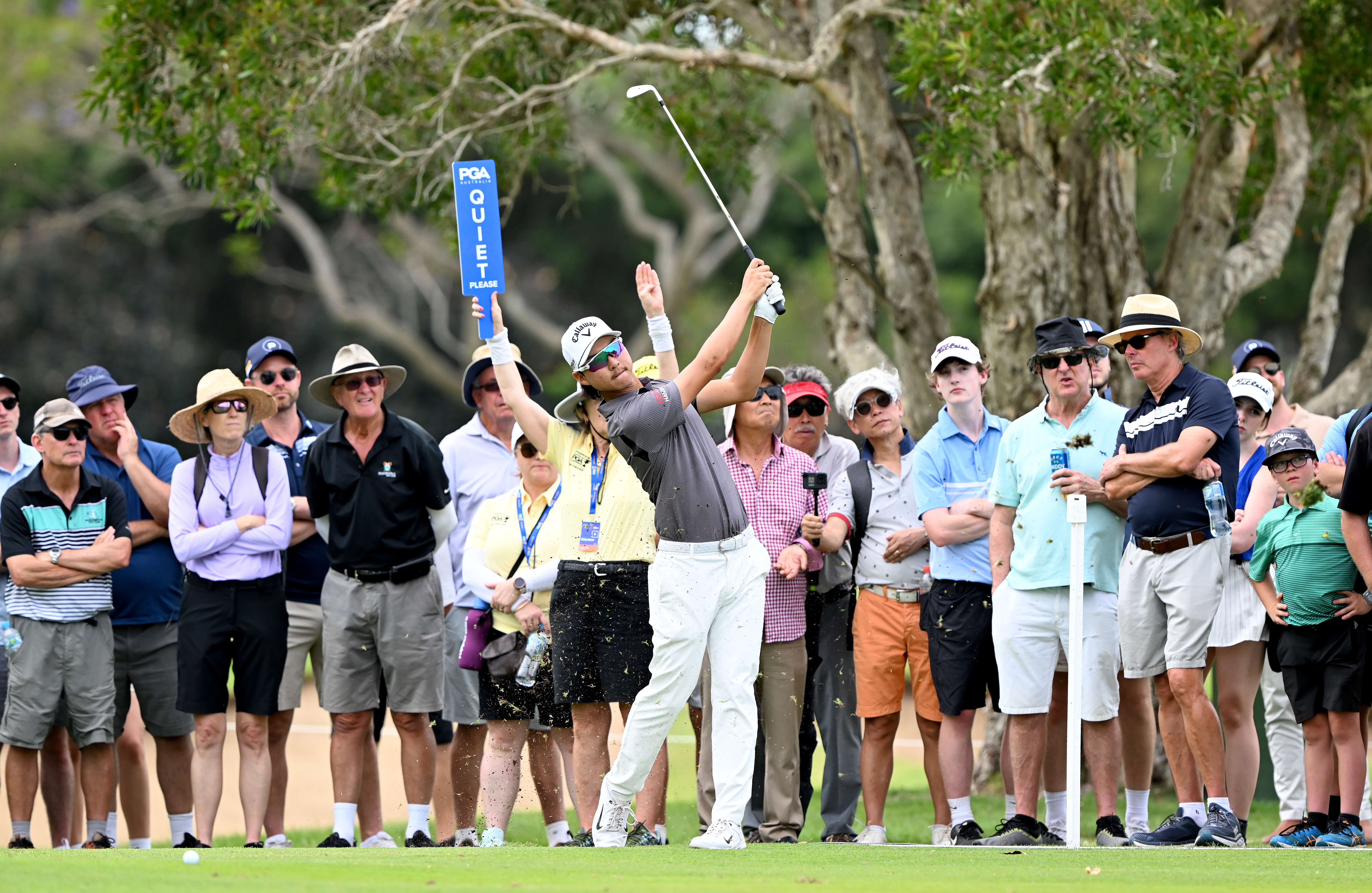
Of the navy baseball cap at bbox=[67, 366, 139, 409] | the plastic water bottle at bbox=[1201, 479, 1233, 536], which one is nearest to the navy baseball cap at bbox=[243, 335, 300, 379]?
the navy baseball cap at bbox=[67, 366, 139, 409]

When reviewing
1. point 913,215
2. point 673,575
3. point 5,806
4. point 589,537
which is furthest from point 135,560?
point 913,215

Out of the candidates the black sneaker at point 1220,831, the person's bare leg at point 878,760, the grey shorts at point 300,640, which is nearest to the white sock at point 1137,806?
the black sneaker at point 1220,831

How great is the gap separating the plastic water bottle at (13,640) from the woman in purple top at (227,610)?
2.58 ft

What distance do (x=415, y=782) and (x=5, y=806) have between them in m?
6.35

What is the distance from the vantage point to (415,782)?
847 centimetres

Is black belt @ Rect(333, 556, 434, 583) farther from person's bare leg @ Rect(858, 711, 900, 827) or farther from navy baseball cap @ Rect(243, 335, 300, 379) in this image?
person's bare leg @ Rect(858, 711, 900, 827)

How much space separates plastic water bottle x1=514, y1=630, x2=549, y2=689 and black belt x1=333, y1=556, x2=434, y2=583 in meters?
0.80

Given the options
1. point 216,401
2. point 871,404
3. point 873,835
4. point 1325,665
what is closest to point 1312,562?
point 1325,665

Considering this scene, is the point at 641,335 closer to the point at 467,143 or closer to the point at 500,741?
the point at 467,143

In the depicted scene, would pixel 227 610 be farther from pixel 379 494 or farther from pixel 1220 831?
pixel 1220 831

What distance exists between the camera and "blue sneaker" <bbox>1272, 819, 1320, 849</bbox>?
24.5 ft

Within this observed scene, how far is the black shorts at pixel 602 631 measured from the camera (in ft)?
23.5

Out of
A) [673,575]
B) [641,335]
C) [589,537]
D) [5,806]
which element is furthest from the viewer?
[641,335]

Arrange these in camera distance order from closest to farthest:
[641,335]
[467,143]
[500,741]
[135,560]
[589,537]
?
[589,537]
[500,741]
[135,560]
[467,143]
[641,335]
